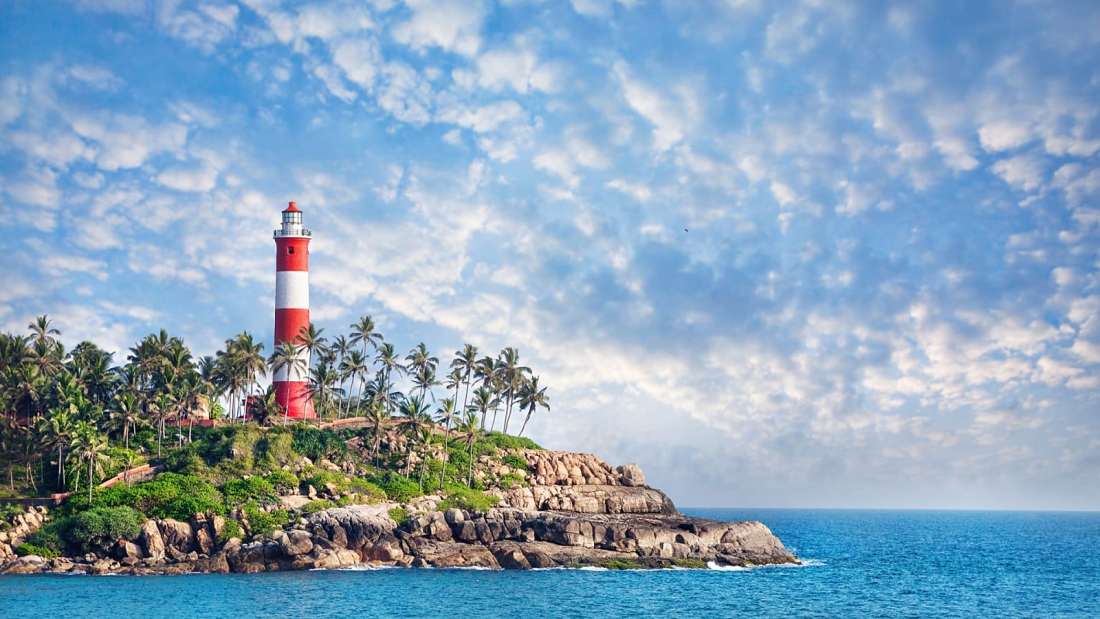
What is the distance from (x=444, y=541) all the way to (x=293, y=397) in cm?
2765

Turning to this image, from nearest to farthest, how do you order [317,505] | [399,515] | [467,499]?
[317,505] < [399,515] < [467,499]

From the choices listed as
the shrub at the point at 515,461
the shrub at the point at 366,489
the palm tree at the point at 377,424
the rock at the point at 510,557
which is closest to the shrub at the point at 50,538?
the shrub at the point at 366,489

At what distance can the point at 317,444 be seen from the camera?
94.5 meters

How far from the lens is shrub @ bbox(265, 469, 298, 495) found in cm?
8631

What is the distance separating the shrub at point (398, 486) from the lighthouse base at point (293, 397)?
13.5 metres

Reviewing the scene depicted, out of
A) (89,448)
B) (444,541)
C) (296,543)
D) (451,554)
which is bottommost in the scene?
(451,554)

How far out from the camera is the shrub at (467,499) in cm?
9000

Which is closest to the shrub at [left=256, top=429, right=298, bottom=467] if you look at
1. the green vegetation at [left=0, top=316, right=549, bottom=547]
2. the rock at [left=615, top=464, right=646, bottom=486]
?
the green vegetation at [left=0, top=316, right=549, bottom=547]

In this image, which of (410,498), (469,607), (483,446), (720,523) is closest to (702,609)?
(469,607)

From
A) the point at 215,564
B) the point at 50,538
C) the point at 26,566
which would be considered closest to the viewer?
the point at 26,566

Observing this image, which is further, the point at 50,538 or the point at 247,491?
the point at 247,491

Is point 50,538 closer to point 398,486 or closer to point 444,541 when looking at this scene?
point 398,486

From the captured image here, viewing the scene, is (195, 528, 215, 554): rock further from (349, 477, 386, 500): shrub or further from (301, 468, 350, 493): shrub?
(349, 477, 386, 500): shrub

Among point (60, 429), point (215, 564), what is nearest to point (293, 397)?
point (60, 429)
